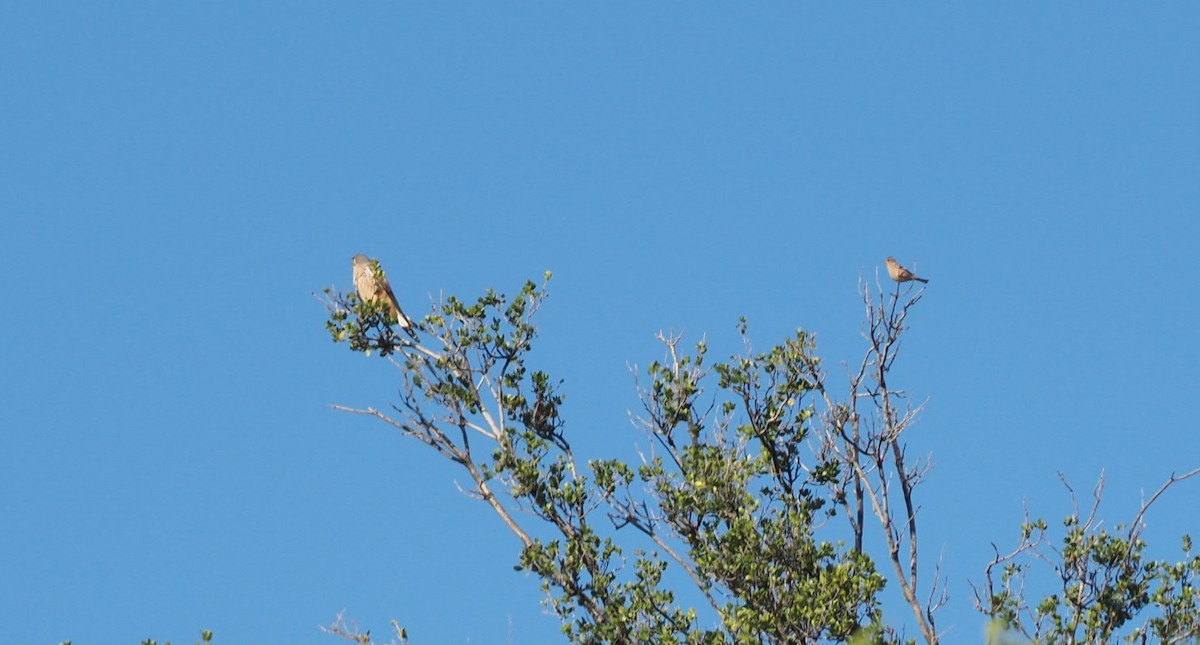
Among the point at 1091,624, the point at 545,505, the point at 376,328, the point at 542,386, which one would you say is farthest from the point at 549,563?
the point at 1091,624

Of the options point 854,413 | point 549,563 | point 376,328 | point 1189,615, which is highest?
point 376,328

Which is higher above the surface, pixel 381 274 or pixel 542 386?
pixel 381 274

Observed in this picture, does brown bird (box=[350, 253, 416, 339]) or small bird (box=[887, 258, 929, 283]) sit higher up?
small bird (box=[887, 258, 929, 283])

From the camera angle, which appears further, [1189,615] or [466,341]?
[466,341]

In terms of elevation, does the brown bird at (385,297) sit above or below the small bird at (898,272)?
below

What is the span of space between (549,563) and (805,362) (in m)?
2.39

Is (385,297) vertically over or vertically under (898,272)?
under

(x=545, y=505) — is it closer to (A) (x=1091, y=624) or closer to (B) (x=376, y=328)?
(B) (x=376, y=328)

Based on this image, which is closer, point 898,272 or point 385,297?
point 385,297

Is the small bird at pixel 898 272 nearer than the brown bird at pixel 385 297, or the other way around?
the brown bird at pixel 385 297

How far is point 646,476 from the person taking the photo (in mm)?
11602

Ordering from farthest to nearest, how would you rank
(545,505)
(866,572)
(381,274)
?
(381,274) → (545,505) → (866,572)

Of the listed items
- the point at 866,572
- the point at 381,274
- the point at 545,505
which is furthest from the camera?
the point at 381,274

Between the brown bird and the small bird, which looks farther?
the small bird
